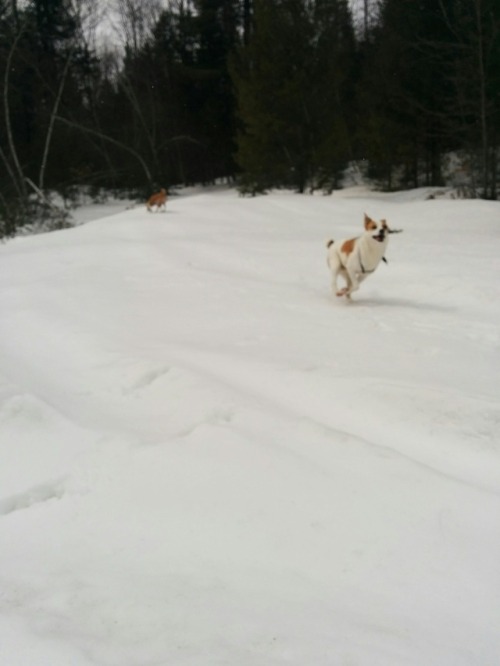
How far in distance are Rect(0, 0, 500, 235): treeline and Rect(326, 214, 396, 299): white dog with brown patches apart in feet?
42.0

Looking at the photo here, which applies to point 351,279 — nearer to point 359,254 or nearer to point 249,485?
point 359,254

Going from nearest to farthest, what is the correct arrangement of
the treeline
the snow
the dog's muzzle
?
1. the snow
2. the dog's muzzle
3. the treeline

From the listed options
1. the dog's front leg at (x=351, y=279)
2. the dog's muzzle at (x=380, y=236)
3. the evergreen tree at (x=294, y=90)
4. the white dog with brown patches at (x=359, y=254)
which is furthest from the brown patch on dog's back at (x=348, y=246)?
the evergreen tree at (x=294, y=90)

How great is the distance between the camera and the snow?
6.40 feet

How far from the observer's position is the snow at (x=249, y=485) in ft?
6.40

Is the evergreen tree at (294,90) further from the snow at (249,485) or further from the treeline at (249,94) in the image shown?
the snow at (249,485)

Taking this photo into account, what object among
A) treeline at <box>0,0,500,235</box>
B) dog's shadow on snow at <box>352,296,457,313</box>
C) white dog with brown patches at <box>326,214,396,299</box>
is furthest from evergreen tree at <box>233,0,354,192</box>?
white dog with brown patches at <box>326,214,396,299</box>

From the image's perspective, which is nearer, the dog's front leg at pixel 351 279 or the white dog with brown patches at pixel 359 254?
the white dog with brown patches at pixel 359 254

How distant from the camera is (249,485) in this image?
2.88 meters

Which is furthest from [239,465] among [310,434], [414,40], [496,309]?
[414,40]

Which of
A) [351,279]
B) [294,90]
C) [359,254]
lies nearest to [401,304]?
[351,279]

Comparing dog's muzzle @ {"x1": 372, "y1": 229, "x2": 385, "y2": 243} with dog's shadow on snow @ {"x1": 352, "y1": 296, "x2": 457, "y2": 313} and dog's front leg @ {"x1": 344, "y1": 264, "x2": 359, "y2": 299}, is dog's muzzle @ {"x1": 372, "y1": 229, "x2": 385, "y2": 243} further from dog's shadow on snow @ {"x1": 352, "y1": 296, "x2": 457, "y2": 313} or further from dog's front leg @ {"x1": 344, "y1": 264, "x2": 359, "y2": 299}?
dog's shadow on snow @ {"x1": 352, "y1": 296, "x2": 457, "y2": 313}

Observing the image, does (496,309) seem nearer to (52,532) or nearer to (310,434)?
(310,434)

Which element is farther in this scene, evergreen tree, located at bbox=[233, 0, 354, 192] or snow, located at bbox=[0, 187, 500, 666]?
evergreen tree, located at bbox=[233, 0, 354, 192]
